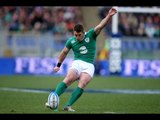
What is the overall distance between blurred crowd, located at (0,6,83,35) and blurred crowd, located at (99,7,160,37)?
3.24 metres

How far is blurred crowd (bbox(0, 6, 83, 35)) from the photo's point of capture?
34.6m

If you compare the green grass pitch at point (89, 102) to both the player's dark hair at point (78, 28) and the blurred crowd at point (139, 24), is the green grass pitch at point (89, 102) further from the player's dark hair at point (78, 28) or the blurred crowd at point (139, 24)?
the blurred crowd at point (139, 24)

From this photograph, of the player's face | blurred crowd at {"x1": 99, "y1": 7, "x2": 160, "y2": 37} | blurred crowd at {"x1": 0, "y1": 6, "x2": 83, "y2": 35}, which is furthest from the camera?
blurred crowd at {"x1": 99, "y1": 7, "x2": 160, "y2": 37}

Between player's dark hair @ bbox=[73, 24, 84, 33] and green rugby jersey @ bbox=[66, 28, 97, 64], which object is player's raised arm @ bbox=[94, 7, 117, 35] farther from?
player's dark hair @ bbox=[73, 24, 84, 33]

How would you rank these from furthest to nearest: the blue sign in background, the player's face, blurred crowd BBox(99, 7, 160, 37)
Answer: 1. blurred crowd BBox(99, 7, 160, 37)
2. the blue sign in background
3. the player's face

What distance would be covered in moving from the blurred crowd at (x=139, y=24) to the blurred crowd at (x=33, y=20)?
324cm

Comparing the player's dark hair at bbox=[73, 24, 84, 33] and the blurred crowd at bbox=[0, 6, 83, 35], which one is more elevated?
the player's dark hair at bbox=[73, 24, 84, 33]

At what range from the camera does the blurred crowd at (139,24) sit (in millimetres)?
35625

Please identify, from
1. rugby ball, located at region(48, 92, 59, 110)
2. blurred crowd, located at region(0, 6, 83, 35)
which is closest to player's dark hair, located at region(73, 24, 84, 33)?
rugby ball, located at region(48, 92, 59, 110)

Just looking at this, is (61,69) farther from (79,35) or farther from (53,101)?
(53,101)

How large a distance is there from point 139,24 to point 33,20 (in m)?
6.49

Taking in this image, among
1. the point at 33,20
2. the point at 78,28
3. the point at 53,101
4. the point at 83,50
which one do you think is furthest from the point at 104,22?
the point at 33,20

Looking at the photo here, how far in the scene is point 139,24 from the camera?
36.0 m

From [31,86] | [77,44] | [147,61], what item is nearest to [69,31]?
[147,61]
